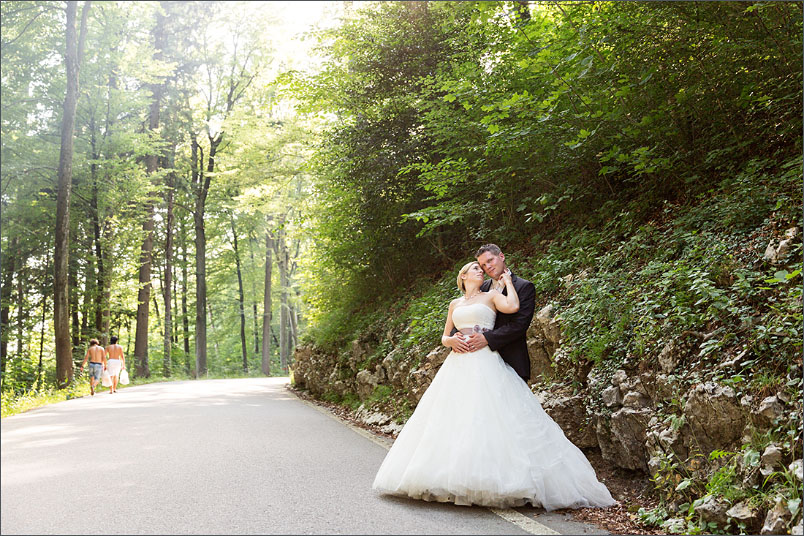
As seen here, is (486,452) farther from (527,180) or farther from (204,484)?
(527,180)

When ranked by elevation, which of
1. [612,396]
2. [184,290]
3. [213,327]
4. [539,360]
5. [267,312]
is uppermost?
[184,290]

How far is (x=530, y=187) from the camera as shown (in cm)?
1066

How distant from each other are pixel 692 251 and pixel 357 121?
9.66 m

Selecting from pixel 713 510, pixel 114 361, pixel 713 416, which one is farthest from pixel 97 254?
pixel 713 510

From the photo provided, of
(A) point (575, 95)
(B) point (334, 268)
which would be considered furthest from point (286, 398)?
(A) point (575, 95)

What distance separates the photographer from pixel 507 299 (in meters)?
5.35

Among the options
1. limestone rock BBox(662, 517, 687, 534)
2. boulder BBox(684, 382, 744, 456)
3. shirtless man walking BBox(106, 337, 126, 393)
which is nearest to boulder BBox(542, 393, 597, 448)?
boulder BBox(684, 382, 744, 456)

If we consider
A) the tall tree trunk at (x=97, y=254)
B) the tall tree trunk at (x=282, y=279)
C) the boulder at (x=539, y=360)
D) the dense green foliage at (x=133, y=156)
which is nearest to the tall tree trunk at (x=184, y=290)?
the dense green foliage at (x=133, y=156)

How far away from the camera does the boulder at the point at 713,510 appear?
399 centimetres

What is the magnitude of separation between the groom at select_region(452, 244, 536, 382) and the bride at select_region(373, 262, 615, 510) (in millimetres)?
87

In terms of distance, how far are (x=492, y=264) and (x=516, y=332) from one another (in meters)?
0.74

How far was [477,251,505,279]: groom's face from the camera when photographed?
18.5 ft

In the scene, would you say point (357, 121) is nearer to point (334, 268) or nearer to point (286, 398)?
point (334, 268)

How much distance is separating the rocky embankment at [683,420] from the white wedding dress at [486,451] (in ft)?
2.27
